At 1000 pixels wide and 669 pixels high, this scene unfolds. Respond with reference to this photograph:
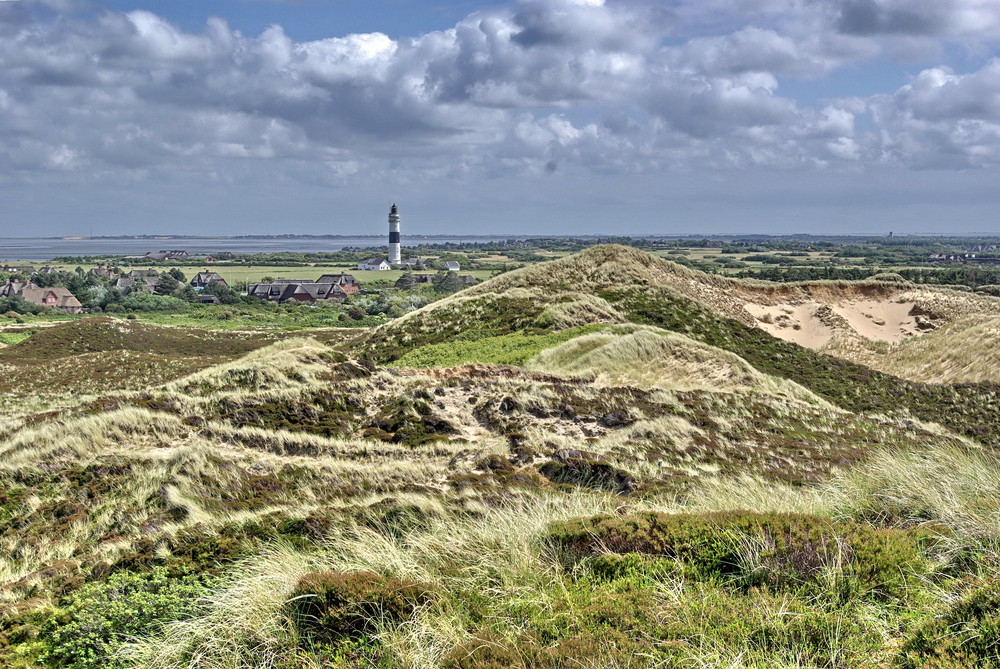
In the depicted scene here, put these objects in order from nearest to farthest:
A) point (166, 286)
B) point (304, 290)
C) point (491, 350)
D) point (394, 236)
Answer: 1. point (491, 350)
2. point (304, 290)
3. point (166, 286)
4. point (394, 236)

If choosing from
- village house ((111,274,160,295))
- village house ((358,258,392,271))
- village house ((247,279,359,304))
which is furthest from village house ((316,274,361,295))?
village house ((358,258,392,271))

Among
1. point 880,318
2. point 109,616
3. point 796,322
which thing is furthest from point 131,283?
point 109,616

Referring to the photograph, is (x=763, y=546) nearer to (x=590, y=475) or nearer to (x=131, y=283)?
(x=590, y=475)

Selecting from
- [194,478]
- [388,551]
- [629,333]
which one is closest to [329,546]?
[388,551]

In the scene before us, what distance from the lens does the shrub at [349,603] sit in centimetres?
486

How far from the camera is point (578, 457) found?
35.8 feet

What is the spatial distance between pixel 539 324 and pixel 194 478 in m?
20.2

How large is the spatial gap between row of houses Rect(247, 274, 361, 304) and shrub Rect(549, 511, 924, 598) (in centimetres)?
10351

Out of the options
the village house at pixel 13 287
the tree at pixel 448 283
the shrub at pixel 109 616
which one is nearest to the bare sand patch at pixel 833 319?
the shrub at pixel 109 616

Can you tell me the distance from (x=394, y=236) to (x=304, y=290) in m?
62.4

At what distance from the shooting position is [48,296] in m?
94.7

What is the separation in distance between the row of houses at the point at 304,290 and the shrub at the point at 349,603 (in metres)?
104

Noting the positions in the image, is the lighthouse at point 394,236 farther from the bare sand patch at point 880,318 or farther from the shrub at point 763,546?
the shrub at point 763,546

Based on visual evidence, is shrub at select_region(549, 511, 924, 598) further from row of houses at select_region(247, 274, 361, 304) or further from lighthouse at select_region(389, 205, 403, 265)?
lighthouse at select_region(389, 205, 403, 265)
